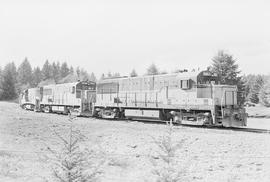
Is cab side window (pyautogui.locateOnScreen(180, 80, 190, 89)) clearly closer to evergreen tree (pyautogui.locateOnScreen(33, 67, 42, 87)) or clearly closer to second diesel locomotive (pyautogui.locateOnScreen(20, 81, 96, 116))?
second diesel locomotive (pyautogui.locateOnScreen(20, 81, 96, 116))

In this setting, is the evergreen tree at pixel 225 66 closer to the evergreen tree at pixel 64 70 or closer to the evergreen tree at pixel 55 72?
the evergreen tree at pixel 55 72

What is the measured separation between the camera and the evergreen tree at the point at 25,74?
11819cm

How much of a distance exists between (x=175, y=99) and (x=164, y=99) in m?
0.94

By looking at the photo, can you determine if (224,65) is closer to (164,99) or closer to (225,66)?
(225,66)

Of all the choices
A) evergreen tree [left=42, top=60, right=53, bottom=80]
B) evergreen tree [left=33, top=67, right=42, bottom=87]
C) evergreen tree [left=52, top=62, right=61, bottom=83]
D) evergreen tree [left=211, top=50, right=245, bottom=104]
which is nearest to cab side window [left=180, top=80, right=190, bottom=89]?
evergreen tree [left=211, top=50, right=245, bottom=104]

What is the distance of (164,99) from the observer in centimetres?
2027

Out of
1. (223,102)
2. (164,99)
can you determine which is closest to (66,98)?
(164,99)

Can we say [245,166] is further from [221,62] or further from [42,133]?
[221,62]

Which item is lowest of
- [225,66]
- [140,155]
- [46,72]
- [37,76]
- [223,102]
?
[140,155]

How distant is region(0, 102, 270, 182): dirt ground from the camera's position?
9.73 metres

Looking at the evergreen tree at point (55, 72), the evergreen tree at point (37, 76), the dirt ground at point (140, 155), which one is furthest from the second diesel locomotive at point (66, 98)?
the evergreen tree at point (55, 72)

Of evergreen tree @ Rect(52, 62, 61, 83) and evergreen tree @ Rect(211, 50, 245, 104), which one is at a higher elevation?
evergreen tree @ Rect(52, 62, 61, 83)

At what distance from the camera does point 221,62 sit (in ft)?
123

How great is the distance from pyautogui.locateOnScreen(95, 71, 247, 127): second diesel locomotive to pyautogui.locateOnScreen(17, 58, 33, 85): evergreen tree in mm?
100747
